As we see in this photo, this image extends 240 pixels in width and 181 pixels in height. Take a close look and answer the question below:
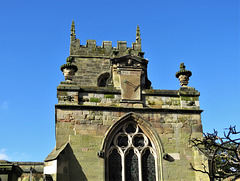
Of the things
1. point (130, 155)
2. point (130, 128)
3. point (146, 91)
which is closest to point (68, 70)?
point (146, 91)

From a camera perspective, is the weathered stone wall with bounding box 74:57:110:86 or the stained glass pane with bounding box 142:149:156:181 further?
the weathered stone wall with bounding box 74:57:110:86

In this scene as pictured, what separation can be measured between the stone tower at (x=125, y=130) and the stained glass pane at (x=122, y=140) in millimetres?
35

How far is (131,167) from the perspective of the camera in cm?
1239

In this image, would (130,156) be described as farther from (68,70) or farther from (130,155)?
(68,70)

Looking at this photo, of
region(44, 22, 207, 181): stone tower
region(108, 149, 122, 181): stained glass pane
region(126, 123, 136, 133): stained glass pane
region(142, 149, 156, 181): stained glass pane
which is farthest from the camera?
region(126, 123, 136, 133): stained glass pane

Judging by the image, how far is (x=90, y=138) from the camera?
40.5 feet

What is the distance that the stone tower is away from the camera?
12055 millimetres

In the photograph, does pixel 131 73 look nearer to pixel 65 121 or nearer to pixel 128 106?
pixel 128 106

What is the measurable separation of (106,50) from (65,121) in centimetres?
1270

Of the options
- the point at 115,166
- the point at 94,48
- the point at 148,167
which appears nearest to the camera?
the point at 115,166

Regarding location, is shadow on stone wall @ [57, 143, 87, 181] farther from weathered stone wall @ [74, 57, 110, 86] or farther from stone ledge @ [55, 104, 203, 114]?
weathered stone wall @ [74, 57, 110, 86]

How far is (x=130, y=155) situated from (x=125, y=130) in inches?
35.3

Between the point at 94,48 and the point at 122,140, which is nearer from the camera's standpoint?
the point at 122,140

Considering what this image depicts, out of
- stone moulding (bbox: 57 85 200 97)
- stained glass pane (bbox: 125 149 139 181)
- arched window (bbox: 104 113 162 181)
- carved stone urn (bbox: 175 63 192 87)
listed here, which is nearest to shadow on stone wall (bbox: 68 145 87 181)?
arched window (bbox: 104 113 162 181)
